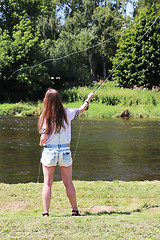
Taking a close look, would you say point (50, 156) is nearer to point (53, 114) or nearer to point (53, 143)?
point (53, 143)

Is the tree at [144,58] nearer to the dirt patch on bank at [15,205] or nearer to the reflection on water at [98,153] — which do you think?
the reflection on water at [98,153]

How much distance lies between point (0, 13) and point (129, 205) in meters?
37.1

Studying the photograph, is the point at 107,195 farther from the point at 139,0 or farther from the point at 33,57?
the point at 139,0

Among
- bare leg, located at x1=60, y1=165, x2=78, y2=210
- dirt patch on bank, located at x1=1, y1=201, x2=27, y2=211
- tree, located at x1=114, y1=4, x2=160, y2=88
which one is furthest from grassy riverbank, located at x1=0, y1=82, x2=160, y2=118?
bare leg, located at x1=60, y1=165, x2=78, y2=210

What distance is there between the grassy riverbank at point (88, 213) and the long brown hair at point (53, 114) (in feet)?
3.77

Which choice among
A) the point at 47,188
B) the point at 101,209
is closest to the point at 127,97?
the point at 101,209

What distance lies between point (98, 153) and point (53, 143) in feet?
26.5

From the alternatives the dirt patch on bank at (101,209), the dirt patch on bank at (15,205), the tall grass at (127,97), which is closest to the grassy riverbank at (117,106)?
the tall grass at (127,97)

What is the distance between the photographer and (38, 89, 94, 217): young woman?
188 inches

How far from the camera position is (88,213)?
17.5 feet

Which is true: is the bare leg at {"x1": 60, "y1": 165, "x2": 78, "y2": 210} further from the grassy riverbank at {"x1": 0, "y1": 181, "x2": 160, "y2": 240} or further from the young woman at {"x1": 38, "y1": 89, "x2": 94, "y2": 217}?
A: the grassy riverbank at {"x1": 0, "y1": 181, "x2": 160, "y2": 240}

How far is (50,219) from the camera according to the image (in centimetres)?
433

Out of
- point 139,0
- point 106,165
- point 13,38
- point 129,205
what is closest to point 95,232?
point 129,205

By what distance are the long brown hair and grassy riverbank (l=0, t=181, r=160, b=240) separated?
1148mm
